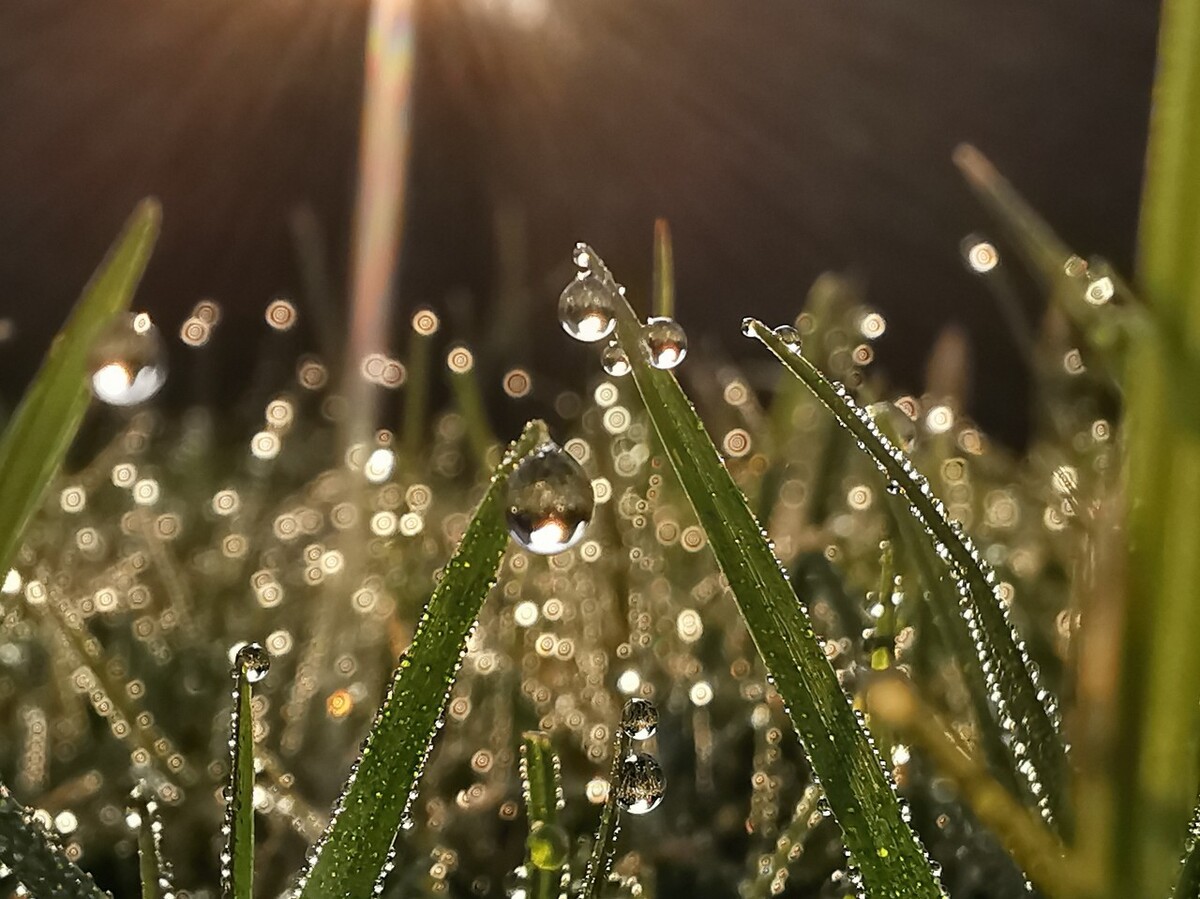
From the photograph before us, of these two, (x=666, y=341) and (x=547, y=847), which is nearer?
(x=547, y=847)

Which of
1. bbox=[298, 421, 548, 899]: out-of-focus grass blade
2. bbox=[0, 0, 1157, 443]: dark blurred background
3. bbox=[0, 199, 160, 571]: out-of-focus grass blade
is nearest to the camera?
bbox=[298, 421, 548, 899]: out-of-focus grass blade

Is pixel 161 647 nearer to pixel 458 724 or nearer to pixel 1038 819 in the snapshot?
pixel 458 724

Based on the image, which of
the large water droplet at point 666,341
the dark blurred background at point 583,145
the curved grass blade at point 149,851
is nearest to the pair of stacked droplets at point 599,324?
the large water droplet at point 666,341

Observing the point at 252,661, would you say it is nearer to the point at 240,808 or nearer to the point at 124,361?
the point at 240,808

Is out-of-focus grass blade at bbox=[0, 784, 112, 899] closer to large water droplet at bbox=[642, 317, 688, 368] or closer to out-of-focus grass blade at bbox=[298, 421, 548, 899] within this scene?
out-of-focus grass blade at bbox=[298, 421, 548, 899]

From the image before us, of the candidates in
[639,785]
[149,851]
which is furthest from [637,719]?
[149,851]

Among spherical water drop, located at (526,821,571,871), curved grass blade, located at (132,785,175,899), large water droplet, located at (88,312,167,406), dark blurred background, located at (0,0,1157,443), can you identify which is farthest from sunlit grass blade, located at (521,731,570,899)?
dark blurred background, located at (0,0,1157,443)
